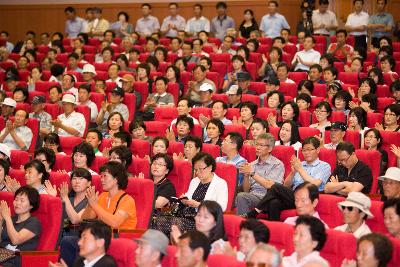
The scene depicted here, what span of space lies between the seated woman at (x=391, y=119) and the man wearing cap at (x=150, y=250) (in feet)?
11.2

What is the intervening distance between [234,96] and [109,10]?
18.7 ft

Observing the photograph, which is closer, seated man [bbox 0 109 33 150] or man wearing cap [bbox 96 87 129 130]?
seated man [bbox 0 109 33 150]

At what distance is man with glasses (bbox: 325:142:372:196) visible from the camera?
5.77 metres

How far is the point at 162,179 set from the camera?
5.98m

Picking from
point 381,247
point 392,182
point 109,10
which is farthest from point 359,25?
point 381,247

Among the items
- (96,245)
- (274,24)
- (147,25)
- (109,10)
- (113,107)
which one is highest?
(109,10)

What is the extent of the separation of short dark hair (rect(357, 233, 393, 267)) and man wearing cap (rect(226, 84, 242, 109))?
4381 millimetres

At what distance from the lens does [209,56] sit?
34.8 ft

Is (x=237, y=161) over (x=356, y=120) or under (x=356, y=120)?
under

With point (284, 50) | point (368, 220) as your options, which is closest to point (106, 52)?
point (284, 50)

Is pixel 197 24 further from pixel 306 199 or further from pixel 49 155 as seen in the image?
pixel 306 199

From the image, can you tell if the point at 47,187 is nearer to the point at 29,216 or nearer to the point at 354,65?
the point at 29,216

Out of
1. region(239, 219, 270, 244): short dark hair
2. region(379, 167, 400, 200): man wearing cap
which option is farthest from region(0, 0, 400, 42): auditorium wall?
region(239, 219, 270, 244): short dark hair

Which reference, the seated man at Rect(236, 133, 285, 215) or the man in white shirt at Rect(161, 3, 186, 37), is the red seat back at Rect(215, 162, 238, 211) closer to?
the seated man at Rect(236, 133, 285, 215)
